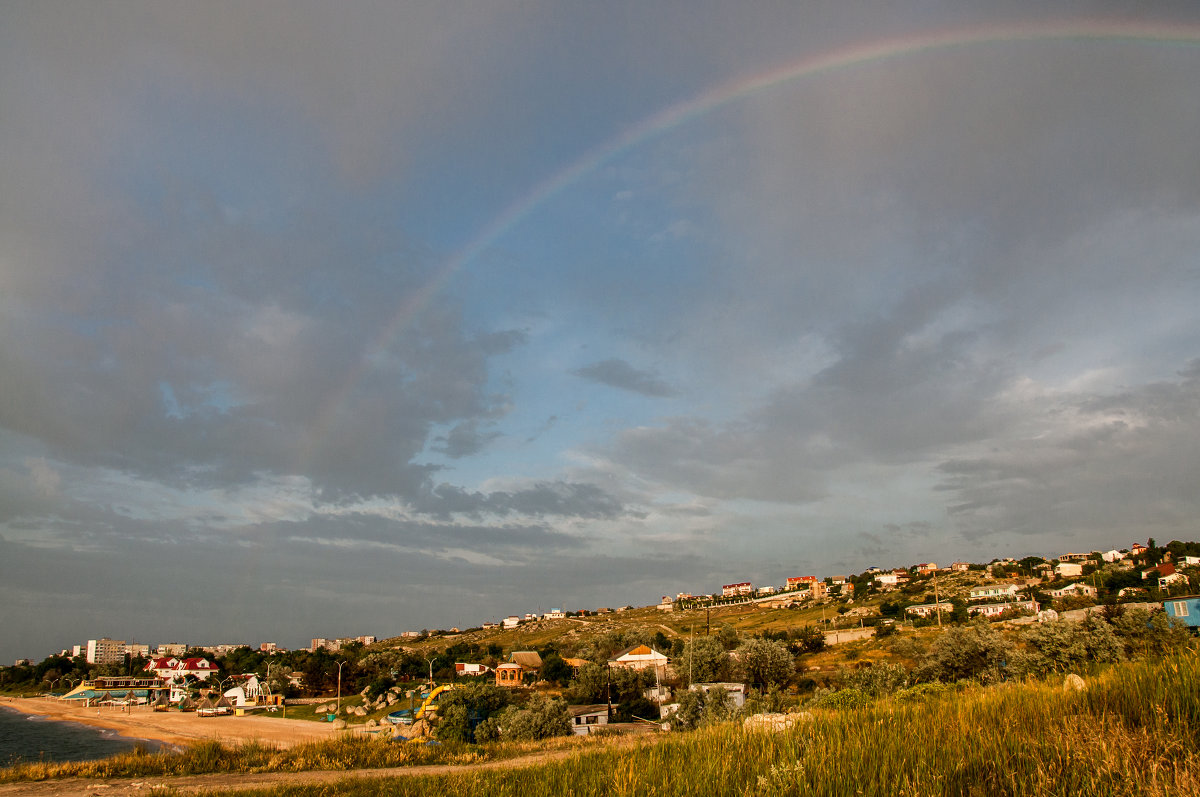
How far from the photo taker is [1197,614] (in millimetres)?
47000

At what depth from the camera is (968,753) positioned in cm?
477

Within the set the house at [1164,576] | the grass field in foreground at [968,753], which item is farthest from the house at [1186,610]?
the grass field in foreground at [968,753]

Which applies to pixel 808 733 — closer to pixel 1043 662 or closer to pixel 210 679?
pixel 1043 662

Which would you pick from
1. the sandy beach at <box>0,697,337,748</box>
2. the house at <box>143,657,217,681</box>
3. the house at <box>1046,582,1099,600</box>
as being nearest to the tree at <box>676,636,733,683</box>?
the sandy beach at <box>0,697,337,748</box>

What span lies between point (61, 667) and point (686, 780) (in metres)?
251

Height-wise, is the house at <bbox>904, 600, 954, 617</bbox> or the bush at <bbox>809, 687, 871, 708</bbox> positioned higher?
the bush at <bbox>809, 687, 871, 708</bbox>

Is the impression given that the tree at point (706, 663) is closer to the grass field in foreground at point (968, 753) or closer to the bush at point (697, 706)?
the bush at point (697, 706)

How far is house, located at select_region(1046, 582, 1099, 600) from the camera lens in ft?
294

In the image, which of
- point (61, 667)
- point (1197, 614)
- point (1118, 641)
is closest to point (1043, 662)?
point (1118, 641)

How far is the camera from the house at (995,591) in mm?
103812

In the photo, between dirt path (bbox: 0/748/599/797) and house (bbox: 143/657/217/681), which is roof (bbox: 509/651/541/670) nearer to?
dirt path (bbox: 0/748/599/797)

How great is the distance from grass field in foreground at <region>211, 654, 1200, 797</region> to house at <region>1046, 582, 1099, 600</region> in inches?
4041

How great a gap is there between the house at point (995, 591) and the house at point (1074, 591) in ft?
19.2

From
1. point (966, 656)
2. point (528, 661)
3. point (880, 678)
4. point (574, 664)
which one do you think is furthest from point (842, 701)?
point (528, 661)
